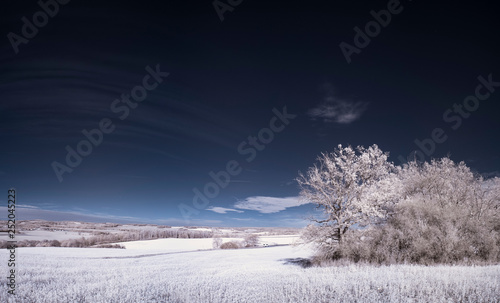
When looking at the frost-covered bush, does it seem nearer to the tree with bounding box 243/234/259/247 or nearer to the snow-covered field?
the snow-covered field

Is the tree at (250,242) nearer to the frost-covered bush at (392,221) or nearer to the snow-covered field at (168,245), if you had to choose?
the snow-covered field at (168,245)

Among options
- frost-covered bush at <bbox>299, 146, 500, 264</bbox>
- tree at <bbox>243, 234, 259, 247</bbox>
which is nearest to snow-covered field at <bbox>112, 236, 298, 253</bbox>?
tree at <bbox>243, 234, 259, 247</bbox>

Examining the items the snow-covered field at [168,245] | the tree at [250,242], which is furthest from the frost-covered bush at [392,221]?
the tree at [250,242]

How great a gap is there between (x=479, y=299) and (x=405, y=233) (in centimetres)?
1271

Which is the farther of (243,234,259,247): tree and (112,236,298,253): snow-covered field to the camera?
(243,234,259,247): tree

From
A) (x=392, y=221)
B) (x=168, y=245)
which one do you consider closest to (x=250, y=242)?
(x=168, y=245)

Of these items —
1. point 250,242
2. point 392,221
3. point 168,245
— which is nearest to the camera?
point 392,221

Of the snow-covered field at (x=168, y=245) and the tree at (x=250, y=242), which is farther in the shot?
the tree at (x=250, y=242)

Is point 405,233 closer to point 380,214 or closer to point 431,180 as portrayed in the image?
point 380,214

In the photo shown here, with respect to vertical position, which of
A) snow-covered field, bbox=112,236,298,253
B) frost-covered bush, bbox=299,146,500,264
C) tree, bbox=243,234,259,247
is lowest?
tree, bbox=243,234,259,247

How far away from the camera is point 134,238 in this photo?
3590 inches

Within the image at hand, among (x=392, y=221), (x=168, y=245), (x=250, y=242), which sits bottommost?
(x=250, y=242)

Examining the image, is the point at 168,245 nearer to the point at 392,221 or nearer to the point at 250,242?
the point at 250,242

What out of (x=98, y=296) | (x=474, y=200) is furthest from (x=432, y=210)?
(x=98, y=296)
